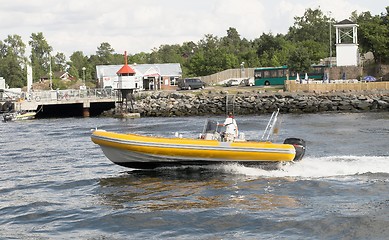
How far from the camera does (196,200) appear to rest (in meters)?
16.9

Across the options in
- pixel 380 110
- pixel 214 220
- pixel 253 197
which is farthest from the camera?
pixel 380 110

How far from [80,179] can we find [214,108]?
115 feet

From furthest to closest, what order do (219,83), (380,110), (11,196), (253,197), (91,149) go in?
(219,83) < (380,110) < (91,149) < (11,196) < (253,197)

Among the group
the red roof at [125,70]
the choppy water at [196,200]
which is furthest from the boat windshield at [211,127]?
the red roof at [125,70]

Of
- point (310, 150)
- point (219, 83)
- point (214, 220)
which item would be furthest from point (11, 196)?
point (219, 83)

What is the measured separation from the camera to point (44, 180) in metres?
20.5

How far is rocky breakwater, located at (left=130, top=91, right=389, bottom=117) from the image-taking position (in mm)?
53188

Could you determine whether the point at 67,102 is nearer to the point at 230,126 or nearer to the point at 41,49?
the point at 230,126

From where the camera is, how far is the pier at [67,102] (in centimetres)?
5862

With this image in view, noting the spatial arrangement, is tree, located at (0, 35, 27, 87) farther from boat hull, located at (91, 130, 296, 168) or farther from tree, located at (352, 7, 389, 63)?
boat hull, located at (91, 130, 296, 168)

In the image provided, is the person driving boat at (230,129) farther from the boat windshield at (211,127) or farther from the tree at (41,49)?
the tree at (41,49)

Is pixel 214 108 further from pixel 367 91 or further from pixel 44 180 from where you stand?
pixel 44 180

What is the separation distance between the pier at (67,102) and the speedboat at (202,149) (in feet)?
131

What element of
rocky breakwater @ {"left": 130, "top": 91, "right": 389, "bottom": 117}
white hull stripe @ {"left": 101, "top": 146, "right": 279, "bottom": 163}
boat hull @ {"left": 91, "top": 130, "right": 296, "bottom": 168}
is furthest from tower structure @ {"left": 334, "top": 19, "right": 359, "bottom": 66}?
white hull stripe @ {"left": 101, "top": 146, "right": 279, "bottom": 163}
